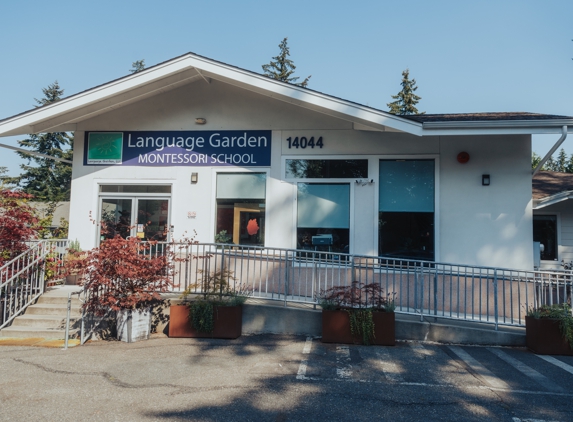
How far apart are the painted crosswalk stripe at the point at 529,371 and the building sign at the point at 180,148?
5.69 metres

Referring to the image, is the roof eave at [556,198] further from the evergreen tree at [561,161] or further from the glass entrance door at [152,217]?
the evergreen tree at [561,161]

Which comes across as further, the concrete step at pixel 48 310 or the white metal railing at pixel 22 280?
the concrete step at pixel 48 310

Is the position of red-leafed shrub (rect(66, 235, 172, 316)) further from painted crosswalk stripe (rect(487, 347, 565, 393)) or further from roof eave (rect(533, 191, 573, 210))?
roof eave (rect(533, 191, 573, 210))

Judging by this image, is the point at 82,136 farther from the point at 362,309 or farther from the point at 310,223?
the point at 362,309

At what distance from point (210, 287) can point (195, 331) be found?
0.77 m

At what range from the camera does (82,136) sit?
988cm

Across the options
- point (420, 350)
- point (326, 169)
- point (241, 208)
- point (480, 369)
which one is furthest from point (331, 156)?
point (480, 369)

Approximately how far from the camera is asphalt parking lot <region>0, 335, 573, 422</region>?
4098mm

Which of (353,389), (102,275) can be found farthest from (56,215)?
(353,389)

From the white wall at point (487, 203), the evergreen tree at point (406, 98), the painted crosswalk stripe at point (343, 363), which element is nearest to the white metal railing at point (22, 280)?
the painted crosswalk stripe at point (343, 363)

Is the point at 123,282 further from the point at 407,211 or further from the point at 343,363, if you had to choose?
the point at 407,211

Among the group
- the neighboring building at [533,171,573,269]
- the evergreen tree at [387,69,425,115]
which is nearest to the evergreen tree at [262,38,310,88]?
the evergreen tree at [387,69,425,115]

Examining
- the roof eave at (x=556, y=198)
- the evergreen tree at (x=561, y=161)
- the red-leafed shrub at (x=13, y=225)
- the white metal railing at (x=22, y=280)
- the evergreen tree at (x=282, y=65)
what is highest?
the evergreen tree at (x=282, y=65)

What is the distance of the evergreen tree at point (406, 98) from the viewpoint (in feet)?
113
